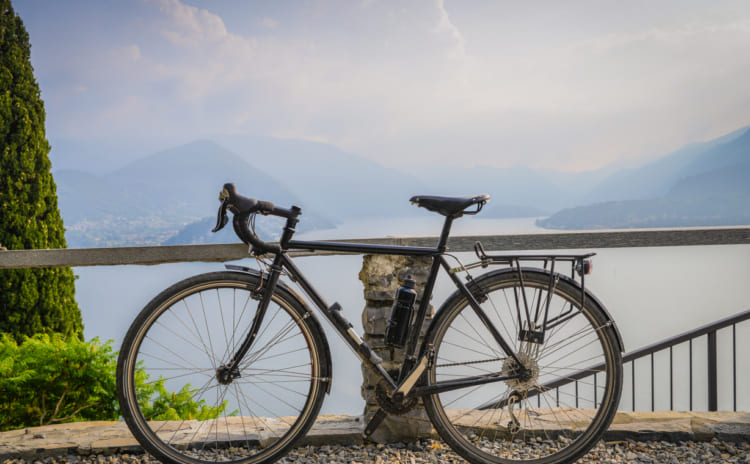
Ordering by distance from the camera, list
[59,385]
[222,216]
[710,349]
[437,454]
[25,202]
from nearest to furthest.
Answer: [222,216], [437,454], [59,385], [710,349], [25,202]

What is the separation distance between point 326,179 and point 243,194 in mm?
2909

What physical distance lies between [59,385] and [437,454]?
2.09 metres

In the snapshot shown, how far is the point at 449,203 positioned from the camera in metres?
1.82

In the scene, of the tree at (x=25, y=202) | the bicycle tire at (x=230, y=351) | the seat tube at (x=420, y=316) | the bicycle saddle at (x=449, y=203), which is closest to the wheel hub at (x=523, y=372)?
the seat tube at (x=420, y=316)

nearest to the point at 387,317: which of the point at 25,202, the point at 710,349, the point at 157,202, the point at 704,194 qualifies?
the point at 710,349

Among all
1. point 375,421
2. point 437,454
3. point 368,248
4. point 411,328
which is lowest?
point 437,454

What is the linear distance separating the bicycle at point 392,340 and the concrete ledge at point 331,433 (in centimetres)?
32

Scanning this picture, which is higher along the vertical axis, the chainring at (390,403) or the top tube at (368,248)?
the top tube at (368,248)

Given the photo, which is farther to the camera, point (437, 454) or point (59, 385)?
point (59, 385)

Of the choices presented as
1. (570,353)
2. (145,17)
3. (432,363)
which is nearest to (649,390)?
(570,353)

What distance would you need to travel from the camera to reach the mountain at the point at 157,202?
330 cm

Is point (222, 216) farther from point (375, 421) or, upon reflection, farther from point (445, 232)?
point (375, 421)

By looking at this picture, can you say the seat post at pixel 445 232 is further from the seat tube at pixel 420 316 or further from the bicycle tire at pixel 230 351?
the bicycle tire at pixel 230 351

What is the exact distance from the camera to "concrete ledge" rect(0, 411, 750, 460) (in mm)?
2125
